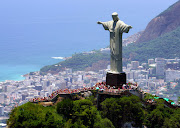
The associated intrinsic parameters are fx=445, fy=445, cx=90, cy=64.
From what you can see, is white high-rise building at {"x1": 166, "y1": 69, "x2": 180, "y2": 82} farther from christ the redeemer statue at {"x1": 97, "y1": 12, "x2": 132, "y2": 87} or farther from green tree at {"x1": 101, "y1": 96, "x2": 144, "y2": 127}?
green tree at {"x1": 101, "y1": 96, "x2": 144, "y2": 127}

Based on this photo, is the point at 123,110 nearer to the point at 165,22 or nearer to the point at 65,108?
the point at 65,108

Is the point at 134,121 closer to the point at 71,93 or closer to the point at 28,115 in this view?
the point at 71,93

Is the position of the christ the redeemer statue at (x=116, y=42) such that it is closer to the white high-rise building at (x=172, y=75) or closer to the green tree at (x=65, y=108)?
the green tree at (x=65, y=108)

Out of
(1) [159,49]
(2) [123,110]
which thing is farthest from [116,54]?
(1) [159,49]

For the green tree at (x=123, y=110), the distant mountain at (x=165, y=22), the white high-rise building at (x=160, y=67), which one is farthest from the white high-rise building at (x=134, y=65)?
the green tree at (x=123, y=110)

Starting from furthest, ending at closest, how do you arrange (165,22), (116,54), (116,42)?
(165,22) < (116,54) < (116,42)

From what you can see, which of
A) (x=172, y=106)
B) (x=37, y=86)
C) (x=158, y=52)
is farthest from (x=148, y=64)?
(x=172, y=106)

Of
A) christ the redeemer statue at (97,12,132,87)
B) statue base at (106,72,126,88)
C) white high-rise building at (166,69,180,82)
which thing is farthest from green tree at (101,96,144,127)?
white high-rise building at (166,69,180,82)

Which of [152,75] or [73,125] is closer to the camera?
[73,125]
